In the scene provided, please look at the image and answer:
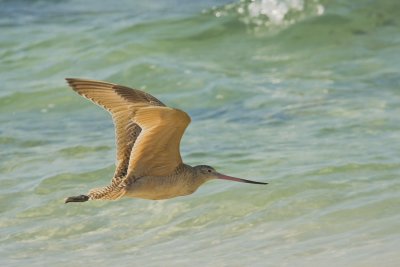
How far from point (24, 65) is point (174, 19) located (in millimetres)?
2180

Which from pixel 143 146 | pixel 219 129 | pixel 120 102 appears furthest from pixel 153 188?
pixel 219 129

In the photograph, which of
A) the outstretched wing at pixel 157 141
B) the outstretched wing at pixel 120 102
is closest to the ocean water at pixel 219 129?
the outstretched wing at pixel 157 141

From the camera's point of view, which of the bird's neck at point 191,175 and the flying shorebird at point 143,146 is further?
the bird's neck at point 191,175

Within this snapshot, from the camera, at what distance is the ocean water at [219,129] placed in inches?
232

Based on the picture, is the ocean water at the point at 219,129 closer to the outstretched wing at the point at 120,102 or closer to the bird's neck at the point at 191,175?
the bird's neck at the point at 191,175

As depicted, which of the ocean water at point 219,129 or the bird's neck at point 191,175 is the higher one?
the bird's neck at point 191,175

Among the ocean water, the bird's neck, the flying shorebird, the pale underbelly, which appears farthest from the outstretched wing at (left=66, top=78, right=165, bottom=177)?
the ocean water

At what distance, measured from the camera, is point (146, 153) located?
5.41 m

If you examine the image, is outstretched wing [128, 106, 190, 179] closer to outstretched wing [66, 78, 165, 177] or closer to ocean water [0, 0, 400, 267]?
outstretched wing [66, 78, 165, 177]

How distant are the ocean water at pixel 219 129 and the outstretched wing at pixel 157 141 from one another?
54 cm

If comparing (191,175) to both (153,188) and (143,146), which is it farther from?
(143,146)

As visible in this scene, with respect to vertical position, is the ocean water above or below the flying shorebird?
below

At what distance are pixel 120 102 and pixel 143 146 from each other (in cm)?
34

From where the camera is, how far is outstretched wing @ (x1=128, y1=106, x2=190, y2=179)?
16.2 feet
